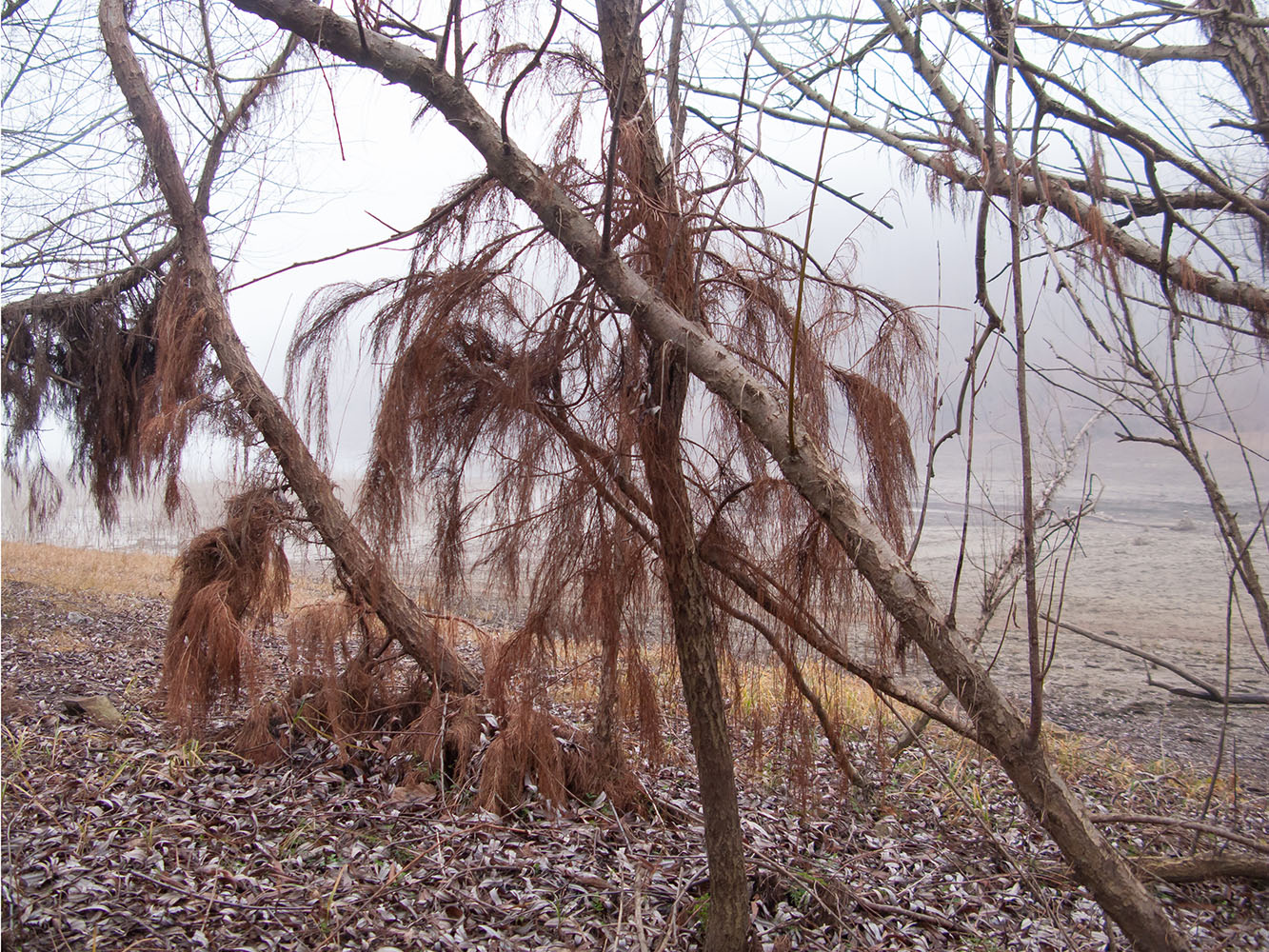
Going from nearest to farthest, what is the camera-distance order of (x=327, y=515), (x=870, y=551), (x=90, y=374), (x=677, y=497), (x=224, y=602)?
(x=870, y=551), (x=677, y=497), (x=224, y=602), (x=327, y=515), (x=90, y=374)

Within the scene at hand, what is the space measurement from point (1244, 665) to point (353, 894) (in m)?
4.09

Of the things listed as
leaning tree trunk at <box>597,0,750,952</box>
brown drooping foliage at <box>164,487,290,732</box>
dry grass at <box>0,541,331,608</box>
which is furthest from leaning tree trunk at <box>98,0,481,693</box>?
dry grass at <box>0,541,331,608</box>

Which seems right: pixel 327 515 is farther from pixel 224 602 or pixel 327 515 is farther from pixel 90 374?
pixel 90 374

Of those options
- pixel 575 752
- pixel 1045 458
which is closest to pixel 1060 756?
pixel 1045 458

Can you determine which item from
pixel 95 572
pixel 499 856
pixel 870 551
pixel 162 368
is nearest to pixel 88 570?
pixel 95 572

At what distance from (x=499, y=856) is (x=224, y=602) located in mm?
1326

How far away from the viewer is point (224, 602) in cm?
278

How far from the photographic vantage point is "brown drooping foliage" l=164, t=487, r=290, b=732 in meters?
2.73

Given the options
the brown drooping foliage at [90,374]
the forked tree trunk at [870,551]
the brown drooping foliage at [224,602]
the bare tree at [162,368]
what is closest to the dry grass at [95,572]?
the brown drooping foliage at [90,374]

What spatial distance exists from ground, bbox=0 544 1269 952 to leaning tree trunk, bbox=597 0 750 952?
215 mm

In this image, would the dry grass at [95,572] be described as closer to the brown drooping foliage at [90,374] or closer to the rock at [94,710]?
the brown drooping foliage at [90,374]

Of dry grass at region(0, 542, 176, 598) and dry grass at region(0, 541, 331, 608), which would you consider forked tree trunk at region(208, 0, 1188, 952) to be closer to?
dry grass at region(0, 541, 331, 608)

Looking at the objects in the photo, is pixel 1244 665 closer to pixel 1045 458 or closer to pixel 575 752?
pixel 1045 458

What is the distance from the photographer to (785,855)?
2301 millimetres
